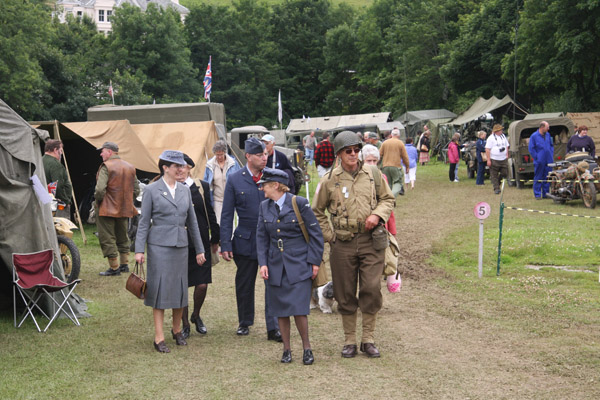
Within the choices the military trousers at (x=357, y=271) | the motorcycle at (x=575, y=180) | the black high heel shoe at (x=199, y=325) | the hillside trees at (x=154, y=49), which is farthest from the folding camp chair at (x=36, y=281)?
the hillside trees at (x=154, y=49)

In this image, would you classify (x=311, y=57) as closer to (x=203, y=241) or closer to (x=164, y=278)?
(x=203, y=241)

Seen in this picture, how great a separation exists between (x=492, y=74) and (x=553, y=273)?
119ft

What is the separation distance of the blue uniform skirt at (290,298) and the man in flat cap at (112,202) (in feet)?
17.5

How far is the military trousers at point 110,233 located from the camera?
36.1ft

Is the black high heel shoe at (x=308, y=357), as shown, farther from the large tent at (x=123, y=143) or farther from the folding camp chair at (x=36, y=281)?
the large tent at (x=123, y=143)

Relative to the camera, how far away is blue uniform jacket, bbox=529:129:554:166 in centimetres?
1859

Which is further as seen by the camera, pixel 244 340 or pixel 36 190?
pixel 36 190

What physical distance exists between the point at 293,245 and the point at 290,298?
452 millimetres

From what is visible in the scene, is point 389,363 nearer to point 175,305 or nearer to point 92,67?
point 175,305

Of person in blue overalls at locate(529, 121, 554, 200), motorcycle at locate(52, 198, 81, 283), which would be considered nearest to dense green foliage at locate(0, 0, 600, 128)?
person in blue overalls at locate(529, 121, 554, 200)

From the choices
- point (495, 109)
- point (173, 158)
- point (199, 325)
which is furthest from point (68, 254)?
point (495, 109)

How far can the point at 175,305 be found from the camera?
6.83 meters

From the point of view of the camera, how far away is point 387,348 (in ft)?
22.5

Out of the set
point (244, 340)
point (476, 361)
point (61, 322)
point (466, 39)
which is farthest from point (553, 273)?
point (466, 39)
